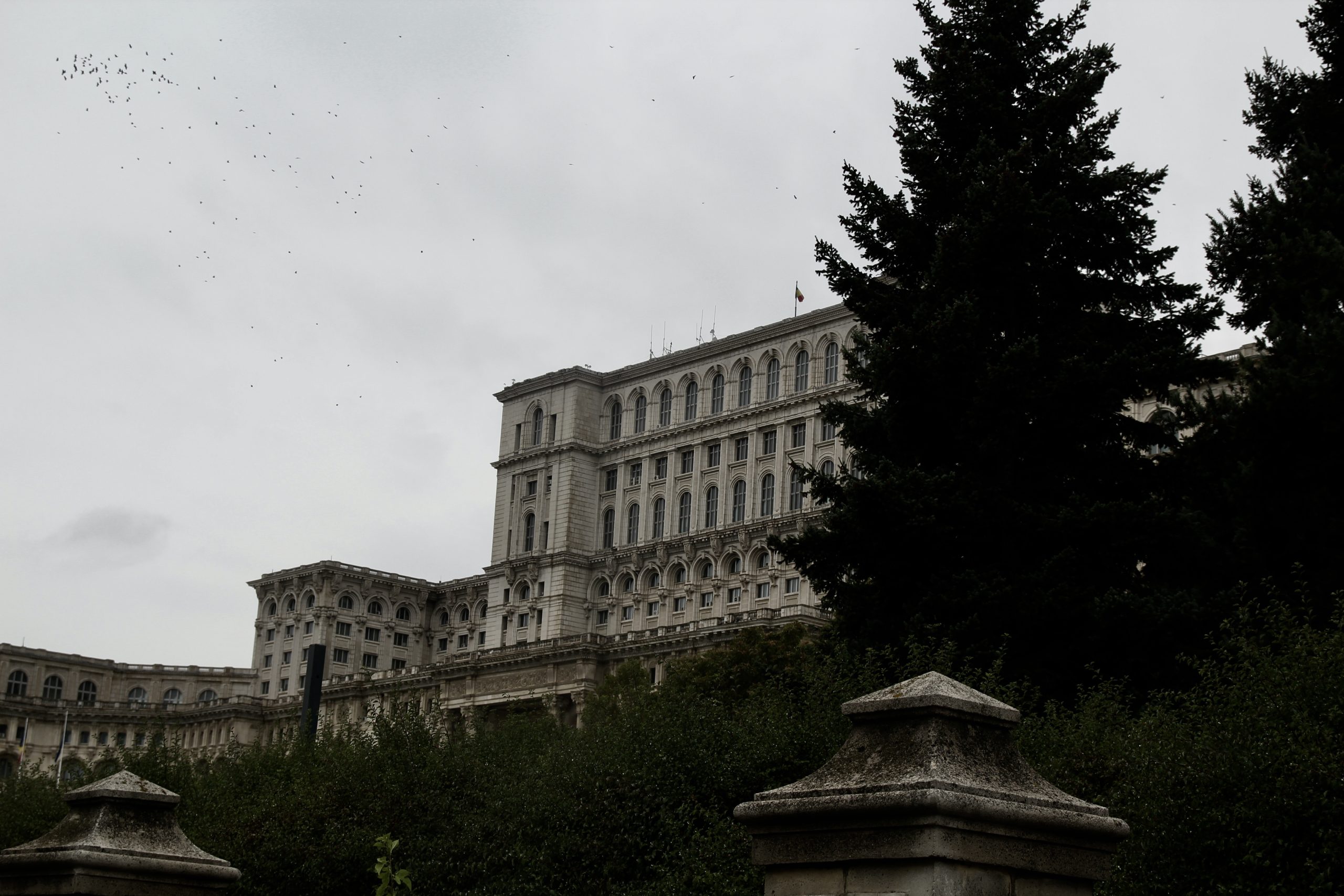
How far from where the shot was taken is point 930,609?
31.3m

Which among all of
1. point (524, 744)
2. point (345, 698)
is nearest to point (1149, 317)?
point (524, 744)

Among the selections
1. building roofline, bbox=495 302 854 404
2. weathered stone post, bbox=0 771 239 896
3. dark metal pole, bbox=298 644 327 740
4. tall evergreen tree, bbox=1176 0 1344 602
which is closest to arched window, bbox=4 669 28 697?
building roofline, bbox=495 302 854 404

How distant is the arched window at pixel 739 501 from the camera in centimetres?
10731

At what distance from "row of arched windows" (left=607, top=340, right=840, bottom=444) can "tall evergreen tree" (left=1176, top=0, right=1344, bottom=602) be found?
67.3m

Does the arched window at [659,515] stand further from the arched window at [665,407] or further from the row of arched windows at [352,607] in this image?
the row of arched windows at [352,607]

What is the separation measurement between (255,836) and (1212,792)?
20.0m

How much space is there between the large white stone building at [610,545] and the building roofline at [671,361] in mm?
116

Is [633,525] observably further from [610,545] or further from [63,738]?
[63,738]

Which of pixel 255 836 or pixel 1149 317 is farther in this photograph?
pixel 1149 317

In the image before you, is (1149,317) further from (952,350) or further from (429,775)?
(429,775)

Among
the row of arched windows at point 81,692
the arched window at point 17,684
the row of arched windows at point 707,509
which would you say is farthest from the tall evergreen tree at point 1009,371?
the arched window at point 17,684

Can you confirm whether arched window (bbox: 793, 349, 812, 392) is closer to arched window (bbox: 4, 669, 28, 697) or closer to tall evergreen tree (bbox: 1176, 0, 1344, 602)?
tall evergreen tree (bbox: 1176, 0, 1344, 602)

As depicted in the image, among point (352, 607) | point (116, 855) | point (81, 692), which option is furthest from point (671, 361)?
point (116, 855)

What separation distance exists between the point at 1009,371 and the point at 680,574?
7759cm
